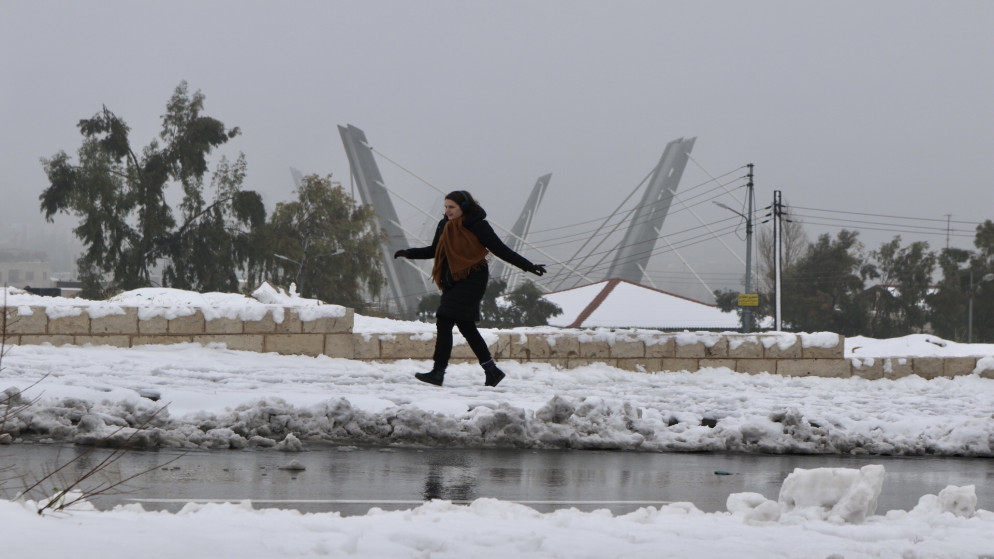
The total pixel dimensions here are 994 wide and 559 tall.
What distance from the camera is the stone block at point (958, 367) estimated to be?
12930mm

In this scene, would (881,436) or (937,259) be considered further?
(937,259)

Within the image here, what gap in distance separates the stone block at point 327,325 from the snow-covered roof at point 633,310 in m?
57.7

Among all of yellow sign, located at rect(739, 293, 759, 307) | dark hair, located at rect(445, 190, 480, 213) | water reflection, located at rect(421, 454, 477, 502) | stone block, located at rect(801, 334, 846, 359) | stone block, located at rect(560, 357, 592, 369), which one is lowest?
water reflection, located at rect(421, 454, 477, 502)

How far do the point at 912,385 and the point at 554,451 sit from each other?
Result: 6989 mm

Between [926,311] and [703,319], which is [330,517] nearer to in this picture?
[926,311]

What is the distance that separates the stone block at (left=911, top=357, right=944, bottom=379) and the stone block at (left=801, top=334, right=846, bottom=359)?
2.81ft

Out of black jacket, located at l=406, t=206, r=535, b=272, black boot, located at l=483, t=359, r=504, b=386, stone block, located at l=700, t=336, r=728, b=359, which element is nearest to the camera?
black jacket, located at l=406, t=206, r=535, b=272

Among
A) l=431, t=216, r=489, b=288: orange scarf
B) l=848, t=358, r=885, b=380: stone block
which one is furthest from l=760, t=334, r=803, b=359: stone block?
l=431, t=216, r=489, b=288: orange scarf

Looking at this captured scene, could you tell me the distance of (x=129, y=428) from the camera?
610 centimetres

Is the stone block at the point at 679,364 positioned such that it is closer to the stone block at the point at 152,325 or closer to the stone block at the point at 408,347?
the stone block at the point at 408,347

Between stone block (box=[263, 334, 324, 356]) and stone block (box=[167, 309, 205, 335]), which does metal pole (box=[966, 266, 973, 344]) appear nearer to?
stone block (box=[263, 334, 324, 356])

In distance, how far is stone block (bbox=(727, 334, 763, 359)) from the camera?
509 inches

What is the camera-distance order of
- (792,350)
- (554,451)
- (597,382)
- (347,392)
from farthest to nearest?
(792,350)
(597,382)
(347,392)
(554,451)

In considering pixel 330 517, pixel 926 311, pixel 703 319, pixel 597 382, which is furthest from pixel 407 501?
pixel 703 319
